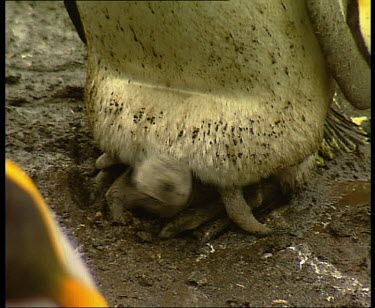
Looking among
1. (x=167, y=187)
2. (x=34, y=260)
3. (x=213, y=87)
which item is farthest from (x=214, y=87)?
(x=34, y=260)

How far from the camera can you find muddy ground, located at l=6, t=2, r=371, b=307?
0.99m

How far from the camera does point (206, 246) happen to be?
110 centimetres

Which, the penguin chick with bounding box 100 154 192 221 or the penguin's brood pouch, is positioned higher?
the penguin's brood pouch

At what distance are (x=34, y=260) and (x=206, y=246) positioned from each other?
480 millimetres

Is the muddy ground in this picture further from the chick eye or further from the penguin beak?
the penguin beak

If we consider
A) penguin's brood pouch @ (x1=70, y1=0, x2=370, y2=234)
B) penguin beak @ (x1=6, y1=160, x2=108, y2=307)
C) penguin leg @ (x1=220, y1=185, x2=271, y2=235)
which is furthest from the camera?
penguin leg @ (x1=220, y1=185, x2=271, y2=235)

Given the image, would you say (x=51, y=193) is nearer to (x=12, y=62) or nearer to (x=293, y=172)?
(x=293, y=172)

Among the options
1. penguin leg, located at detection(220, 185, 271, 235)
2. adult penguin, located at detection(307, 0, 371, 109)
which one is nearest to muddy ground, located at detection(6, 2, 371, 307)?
penguin leg, located at detection(220, 185, 271, 235)

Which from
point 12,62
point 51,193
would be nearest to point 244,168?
point 51,193

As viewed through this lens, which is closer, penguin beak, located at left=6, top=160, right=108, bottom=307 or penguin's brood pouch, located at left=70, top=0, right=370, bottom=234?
penguin beak, located at left=6, top=160, right=108, bottom=307

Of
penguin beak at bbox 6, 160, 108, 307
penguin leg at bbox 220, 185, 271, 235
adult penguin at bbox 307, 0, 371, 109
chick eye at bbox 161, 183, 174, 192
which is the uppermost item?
adult penguin at bbox 307, 0, 371, 109

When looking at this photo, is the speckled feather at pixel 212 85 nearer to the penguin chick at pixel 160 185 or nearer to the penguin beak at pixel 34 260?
the penguin chick at pixel 160 185

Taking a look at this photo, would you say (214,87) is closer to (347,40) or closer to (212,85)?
(212,85)

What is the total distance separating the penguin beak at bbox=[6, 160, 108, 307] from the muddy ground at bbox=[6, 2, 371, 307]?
30 cm
